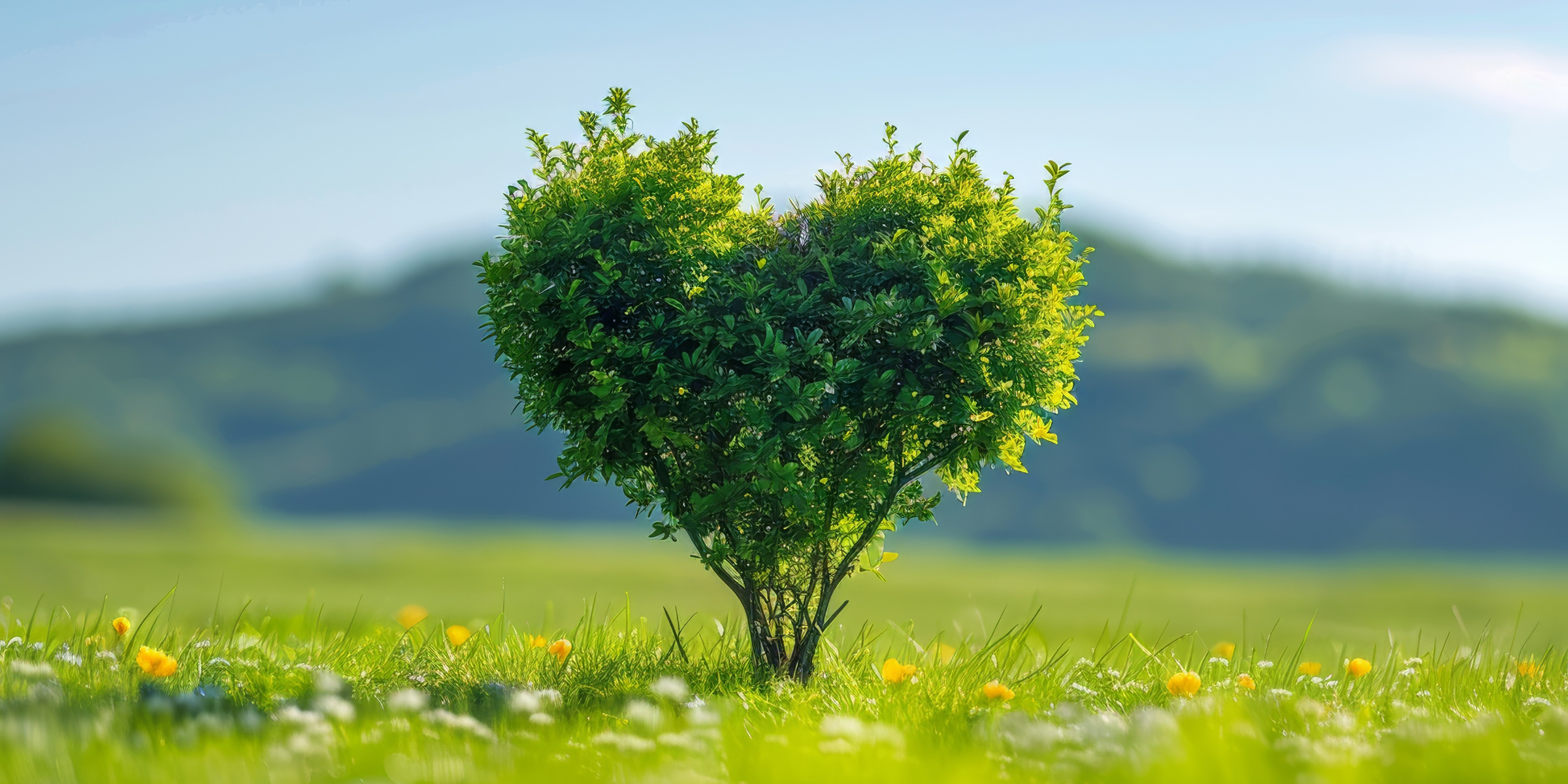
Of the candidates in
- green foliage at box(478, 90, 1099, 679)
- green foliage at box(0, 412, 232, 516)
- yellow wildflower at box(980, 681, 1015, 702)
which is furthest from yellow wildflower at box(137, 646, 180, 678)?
green foliage at box(0, 412, 232, 516)

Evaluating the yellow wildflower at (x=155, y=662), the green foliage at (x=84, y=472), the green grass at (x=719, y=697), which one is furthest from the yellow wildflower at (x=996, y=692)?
the green foliage at (x=84, y=472)

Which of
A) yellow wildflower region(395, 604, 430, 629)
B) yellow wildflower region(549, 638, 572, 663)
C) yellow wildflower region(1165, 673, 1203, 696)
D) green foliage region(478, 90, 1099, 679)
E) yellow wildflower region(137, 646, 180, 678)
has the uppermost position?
green foliage region(478, 90, 1099, 679)

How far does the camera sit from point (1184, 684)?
22.1ft

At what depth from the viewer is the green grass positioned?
453 centimetres

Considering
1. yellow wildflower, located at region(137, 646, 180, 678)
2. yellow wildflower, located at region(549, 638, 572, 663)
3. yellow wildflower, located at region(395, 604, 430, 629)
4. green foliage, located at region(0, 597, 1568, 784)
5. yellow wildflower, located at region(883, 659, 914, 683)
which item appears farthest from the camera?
yellow wildflower, located at region(395, 604, 430, 629)

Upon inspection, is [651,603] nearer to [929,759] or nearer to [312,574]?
[929,759]

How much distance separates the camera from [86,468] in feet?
120

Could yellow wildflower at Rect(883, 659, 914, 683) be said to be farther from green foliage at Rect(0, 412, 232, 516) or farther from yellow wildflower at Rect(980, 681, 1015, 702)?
green foliage at Rect(0, 412, 232, 516)

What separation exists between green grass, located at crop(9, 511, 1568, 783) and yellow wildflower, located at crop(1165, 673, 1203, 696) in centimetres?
27

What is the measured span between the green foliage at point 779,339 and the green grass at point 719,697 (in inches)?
49.6

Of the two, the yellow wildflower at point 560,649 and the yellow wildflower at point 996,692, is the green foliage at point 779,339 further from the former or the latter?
the yellow wildflower at point 996,692

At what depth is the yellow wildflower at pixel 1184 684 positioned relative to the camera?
671 cm

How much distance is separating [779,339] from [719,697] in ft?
8.35

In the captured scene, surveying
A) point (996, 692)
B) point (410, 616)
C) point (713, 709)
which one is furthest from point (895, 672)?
point (410, 616)
